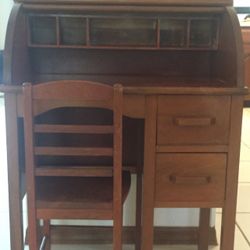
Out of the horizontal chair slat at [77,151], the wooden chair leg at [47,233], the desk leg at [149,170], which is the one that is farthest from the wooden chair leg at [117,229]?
the wooden chair leg at [47,233]

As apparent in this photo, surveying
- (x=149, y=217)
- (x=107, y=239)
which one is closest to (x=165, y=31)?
(x=149, y=217)

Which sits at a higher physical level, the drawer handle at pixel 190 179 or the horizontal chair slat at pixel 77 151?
the horizontal chair slat at pixel 77 151

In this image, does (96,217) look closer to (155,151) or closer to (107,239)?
(155,151)

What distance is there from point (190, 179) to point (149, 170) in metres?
0.15

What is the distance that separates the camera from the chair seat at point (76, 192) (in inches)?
57.1

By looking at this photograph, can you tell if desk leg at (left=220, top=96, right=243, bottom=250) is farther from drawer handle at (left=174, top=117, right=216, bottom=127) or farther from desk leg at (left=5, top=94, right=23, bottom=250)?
desk leg at (left=5, top=94, right=23, bottom=250)

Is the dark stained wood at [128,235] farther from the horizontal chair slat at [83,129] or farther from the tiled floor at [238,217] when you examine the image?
the horizontal chair slat at [83,129]

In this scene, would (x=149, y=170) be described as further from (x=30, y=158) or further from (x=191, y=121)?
(x=30, y=158)

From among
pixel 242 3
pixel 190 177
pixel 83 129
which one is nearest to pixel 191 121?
pixel 190 177

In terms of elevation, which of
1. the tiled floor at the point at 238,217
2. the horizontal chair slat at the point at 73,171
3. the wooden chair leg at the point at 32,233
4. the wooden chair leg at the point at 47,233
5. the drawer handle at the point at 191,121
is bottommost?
the tiled floor at the point at 238,217

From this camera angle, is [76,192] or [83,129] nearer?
[83,129]

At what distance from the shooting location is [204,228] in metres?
1.92

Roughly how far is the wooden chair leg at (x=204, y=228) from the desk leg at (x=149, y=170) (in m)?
0.45

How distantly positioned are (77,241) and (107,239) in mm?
150
